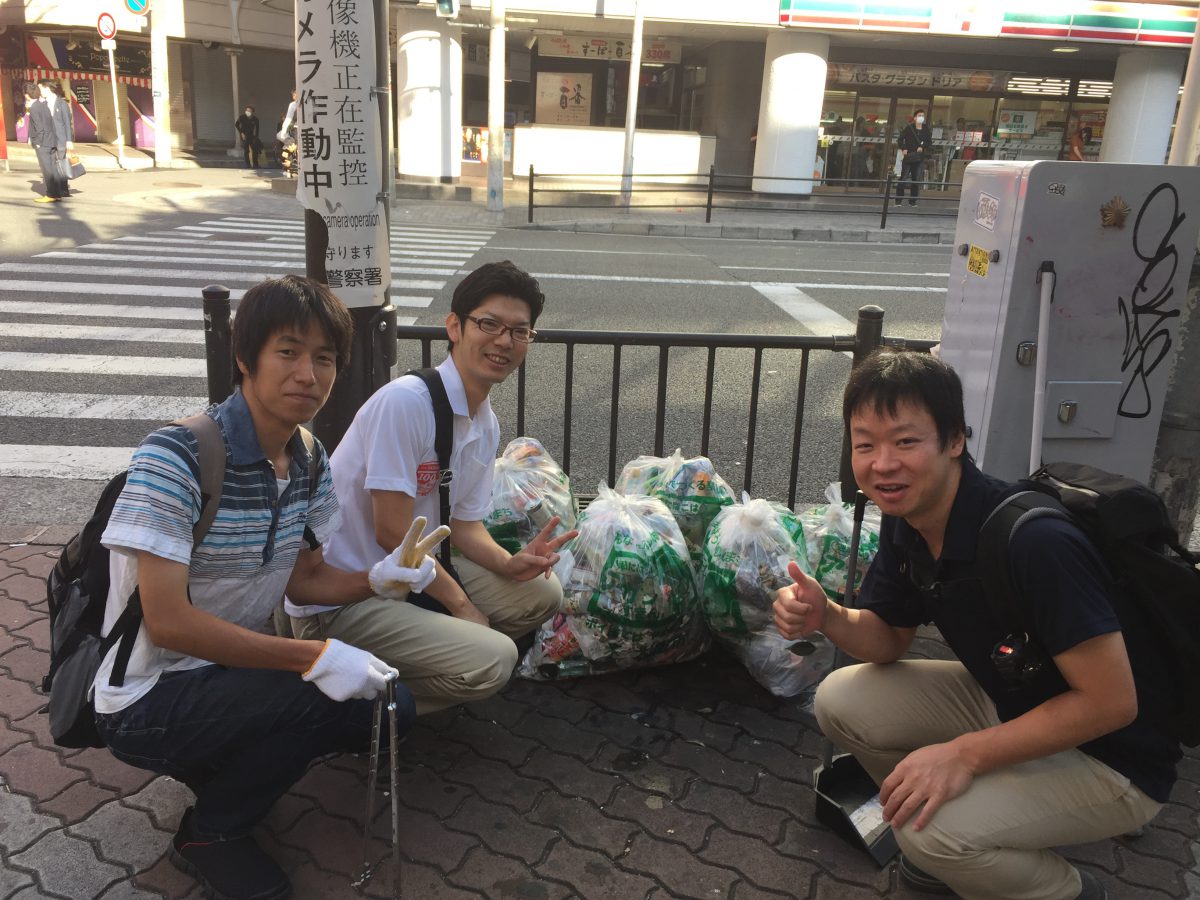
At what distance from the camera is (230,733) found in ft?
7.14

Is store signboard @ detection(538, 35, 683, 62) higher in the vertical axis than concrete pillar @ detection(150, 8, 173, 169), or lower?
higher

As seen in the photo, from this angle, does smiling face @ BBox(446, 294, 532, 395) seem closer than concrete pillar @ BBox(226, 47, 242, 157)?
Yes

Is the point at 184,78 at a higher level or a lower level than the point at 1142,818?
higher

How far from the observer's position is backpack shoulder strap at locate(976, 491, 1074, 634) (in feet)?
6.38

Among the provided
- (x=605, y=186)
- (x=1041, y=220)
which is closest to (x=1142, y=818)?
(x=1041, y=220)

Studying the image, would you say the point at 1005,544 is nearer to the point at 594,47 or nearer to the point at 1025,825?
the point at 1025,825

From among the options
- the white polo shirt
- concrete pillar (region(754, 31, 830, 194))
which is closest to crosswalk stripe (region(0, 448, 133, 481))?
the white polo shirt

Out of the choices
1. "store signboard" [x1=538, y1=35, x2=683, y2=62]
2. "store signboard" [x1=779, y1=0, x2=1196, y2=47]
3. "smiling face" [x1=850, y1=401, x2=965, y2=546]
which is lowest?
"smiling face" [x1=850, y1=401, x2=965, y2=546]

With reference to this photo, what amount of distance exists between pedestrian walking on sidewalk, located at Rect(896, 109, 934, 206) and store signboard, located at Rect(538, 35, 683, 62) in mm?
6793

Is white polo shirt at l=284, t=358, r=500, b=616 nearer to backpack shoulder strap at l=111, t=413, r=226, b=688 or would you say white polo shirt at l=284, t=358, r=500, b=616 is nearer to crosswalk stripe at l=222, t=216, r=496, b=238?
backpack shoulder strap at l=111, t=413, r=226, b=688

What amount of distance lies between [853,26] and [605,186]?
6476mm

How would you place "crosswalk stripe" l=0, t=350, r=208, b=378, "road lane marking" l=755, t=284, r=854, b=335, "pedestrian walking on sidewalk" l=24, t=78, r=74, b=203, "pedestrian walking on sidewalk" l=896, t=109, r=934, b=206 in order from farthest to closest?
"pedestrian walking on sidewalk" l=896, t=109, r=934, b=206
"pedestrian walking on sidewalk" l=24, t=78, r=74, b=203
"road lane marking" l=755, t=284, r=854, b=335
"crosswalk stripe" l=0, t=350, r=208, b=378

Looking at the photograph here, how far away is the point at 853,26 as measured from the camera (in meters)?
20.6

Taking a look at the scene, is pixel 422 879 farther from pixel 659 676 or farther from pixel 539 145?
pixel 539 145
